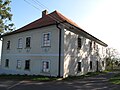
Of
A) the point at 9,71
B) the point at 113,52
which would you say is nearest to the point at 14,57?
the point at 9,71

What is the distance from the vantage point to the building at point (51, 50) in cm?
1789

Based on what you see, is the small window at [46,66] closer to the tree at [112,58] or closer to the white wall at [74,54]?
the white wall at [74,54]

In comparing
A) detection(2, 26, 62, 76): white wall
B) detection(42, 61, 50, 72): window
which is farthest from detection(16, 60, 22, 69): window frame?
detection(42, 61, 50, 72): window

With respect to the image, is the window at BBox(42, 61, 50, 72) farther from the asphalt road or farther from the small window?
the asphalt road

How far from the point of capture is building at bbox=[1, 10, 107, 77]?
17891 mm

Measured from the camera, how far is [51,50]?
18.5 metres

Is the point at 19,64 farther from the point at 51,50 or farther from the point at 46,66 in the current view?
the point at 51,50

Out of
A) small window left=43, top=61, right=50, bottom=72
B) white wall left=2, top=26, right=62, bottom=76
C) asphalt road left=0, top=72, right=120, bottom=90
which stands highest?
white wall left=2, top=26, right=62, bottom=76

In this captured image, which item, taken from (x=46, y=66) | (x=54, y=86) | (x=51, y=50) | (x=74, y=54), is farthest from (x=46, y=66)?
(x=54, y=86)

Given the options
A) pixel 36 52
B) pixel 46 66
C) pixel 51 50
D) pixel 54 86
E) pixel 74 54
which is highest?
pixel 51 50

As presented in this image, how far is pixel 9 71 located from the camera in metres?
24.5

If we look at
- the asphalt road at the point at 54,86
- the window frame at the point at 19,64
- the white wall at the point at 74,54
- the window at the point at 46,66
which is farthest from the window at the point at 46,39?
the asphalt road at the point at 54,86

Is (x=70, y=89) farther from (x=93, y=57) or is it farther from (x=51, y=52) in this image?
(x=93, y=57)

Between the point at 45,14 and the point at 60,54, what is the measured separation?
8.83 metres
